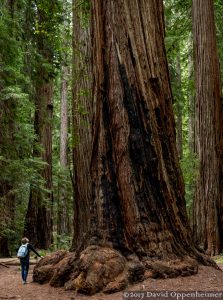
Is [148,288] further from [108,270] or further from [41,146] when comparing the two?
[41,146]

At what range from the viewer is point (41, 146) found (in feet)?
51.9

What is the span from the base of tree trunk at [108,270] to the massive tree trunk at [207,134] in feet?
16.6

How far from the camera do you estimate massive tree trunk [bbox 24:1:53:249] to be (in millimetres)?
15047

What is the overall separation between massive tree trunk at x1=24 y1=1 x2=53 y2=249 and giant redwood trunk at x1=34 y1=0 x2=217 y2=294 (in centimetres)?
825

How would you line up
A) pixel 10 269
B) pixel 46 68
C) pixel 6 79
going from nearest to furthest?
pixel 10 269 < pixel 6 79 < pixel 46 68

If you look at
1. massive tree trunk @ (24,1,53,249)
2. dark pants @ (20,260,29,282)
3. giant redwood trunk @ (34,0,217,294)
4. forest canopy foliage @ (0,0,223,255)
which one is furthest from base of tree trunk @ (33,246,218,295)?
massive tree trunk @ (24,1,53,249)

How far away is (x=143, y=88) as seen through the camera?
20.1 ft

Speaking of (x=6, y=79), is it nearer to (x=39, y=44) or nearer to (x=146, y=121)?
(x=39, y=44)

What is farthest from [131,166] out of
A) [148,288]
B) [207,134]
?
[207,134]

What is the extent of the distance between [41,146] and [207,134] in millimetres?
7074

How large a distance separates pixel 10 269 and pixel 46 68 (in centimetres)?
736

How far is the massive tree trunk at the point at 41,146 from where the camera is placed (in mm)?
15047

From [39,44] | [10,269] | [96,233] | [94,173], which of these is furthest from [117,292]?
[39,44]

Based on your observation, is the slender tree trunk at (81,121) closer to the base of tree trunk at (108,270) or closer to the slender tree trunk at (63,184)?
the base of tree trunk at (108,270)
